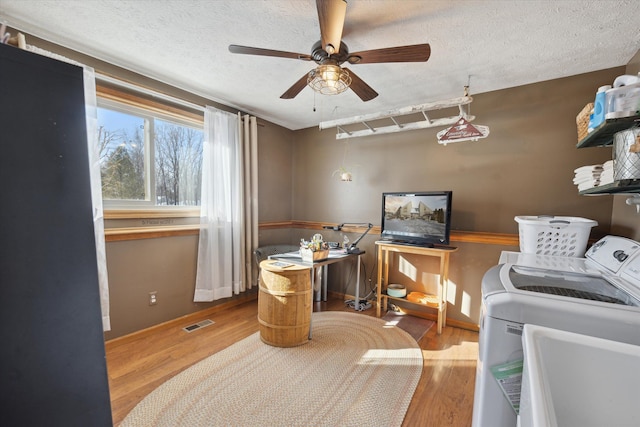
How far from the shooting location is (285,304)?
2207 millimetres

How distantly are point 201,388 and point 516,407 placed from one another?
5.89ft

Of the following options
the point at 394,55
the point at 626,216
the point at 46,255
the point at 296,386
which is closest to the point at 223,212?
the point at 296,386

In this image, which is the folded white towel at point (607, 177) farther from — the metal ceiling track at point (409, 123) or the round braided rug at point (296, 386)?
the round braided rug at point (296, 386)

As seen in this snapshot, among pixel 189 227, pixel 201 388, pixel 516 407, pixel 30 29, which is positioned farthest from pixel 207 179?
pixel 516 407

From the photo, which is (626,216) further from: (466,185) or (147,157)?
(147,157)

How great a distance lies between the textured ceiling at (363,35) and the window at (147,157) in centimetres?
43

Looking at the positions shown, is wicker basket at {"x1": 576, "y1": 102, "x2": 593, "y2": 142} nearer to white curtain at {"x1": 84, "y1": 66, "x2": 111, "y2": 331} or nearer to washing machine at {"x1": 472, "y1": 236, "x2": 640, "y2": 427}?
washing machine at {"x1": 472, "y1": 236, "x2": 640, "y2": 427}

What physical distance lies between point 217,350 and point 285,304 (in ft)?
2.40

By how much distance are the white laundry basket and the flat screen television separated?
0.73 meters

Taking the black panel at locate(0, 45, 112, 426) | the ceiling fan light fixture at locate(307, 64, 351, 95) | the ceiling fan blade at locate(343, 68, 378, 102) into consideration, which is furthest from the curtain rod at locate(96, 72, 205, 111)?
the black panel at locate(0, 45, 112, 426)

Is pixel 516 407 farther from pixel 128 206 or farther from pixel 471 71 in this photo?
pixel 128 206

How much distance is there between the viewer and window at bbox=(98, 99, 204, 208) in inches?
90.0

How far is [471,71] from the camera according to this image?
7.27 feet

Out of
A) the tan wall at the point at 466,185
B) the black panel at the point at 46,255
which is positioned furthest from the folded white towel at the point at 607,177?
the black panel at the point at 46,255
